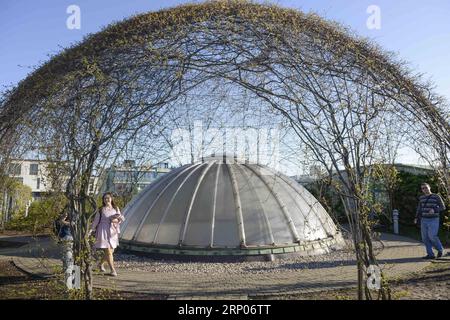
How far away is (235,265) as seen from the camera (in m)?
9.04

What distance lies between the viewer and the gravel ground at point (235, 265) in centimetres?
852

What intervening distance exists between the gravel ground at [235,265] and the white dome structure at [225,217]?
0.31 m

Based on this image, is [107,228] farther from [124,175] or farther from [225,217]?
[225,217]

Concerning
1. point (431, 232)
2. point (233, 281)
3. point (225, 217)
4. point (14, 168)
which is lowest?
point (233, 281)

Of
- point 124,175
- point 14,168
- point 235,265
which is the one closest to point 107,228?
point 124,175

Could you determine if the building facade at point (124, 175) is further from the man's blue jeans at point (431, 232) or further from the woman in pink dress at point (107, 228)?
the man's blue jeans at point (431, 232)

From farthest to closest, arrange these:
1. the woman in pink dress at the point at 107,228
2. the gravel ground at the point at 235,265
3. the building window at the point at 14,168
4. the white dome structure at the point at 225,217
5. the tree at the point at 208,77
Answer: the white dome structure at the point at 225,217 < the building window at the point at 14,168 < the gravel ground at the point at 235,265 < the woman in pink dress at the point at 107,228 < the tree at the point at 208,77

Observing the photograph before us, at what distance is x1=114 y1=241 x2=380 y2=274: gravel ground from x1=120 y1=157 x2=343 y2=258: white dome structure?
31 cm

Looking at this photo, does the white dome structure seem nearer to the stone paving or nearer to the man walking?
the stone paving

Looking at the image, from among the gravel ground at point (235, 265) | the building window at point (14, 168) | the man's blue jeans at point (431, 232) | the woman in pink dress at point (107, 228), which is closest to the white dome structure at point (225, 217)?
the gravel ground at point (235, 265)

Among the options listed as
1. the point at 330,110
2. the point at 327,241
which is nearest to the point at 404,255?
the point at 327,241

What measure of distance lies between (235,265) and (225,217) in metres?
1.39

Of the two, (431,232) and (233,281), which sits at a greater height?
(431,232)
